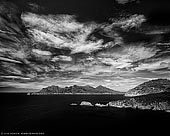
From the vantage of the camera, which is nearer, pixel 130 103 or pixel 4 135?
pixel 4 135

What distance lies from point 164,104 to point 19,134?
120m

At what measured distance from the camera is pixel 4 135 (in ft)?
154

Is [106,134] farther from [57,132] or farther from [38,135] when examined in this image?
[38,135]

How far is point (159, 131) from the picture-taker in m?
52.2

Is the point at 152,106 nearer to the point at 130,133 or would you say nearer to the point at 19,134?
the point at 130,133

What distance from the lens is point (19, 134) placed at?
1859 inches

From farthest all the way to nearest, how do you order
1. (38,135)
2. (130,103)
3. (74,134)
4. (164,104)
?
(130,103) < (164,104) < (74,134) < (38,135)

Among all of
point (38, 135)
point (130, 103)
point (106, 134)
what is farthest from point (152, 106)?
point (38, 135)

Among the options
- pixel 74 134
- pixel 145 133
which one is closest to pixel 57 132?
pixel 74 134

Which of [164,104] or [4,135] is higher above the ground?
[164,104]

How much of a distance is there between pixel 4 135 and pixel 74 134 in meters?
26.3

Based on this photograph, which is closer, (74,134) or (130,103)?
(74,134)

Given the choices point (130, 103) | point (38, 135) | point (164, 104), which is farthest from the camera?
point (130, 103)

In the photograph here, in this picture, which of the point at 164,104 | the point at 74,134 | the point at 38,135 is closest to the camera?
the point at 38,135
